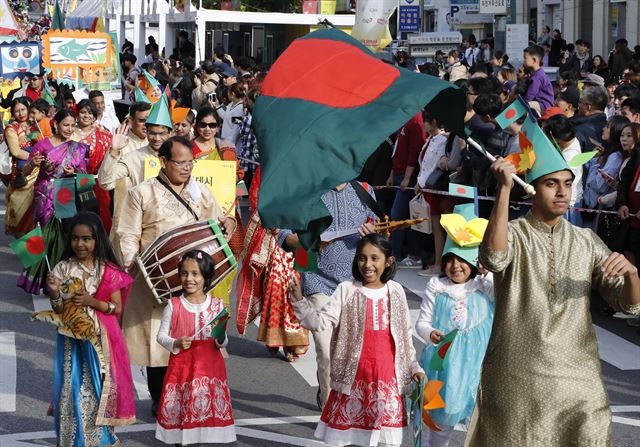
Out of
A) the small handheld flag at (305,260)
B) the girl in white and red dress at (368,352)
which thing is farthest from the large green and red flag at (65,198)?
the girl in white and red dress at (368,352)

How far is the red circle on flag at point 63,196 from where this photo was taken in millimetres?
10398

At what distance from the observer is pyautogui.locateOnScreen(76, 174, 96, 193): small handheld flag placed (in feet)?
35.2

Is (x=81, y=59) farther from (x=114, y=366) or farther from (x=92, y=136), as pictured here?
(x=114, y=366)

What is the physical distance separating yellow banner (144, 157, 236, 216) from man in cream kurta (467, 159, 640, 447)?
14.1 feet

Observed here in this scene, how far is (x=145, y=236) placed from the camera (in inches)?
313

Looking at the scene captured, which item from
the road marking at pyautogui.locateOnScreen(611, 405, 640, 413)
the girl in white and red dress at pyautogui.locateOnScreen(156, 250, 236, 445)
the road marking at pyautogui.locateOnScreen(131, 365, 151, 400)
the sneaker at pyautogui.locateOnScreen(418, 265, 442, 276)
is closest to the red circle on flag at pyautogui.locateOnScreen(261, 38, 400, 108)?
the girl in white and red dress at pyautogui.locateOnScreen(156, 250, 236, 445)

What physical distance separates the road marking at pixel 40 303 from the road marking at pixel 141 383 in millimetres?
2387

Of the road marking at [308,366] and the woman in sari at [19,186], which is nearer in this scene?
the road marking at [308,366]

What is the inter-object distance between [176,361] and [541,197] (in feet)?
8.80

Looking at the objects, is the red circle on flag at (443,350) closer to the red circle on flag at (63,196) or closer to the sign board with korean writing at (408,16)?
the red circle on flag at (63,196)

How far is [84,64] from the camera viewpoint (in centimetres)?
1938

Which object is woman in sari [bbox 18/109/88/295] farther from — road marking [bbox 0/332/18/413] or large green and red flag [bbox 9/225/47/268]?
large green and red flag [bbox 9/225/47/268]

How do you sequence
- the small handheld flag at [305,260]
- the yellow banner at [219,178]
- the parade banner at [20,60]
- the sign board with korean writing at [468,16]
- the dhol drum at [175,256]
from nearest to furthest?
the small handheld flag at [305,260]
the dhol drum at [175,256]
the yellow banner at [219,178]
the parade banner at [20,60]
the sign board with korean writing at [468,16]

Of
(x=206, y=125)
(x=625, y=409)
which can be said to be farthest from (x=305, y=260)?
(x=206, y=125)
